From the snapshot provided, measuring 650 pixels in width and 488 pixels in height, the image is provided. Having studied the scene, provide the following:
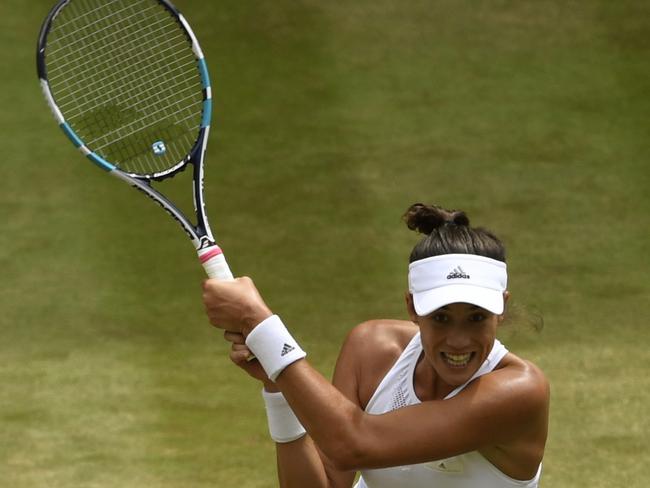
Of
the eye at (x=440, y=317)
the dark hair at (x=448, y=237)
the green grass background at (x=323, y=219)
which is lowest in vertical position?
the green grass background at (x=323, y=219)

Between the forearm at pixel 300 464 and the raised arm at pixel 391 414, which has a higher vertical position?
the raised arm at pixel 391 414

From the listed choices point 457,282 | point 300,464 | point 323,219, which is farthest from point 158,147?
point 323,219

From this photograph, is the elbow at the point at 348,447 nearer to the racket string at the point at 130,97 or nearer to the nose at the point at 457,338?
the nose at the point at 457,338

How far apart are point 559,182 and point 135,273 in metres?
2.81

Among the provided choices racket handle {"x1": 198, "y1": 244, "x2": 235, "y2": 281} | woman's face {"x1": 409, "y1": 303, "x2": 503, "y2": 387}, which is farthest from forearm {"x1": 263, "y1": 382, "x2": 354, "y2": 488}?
woman's face {"x1": 409, "y1": 303, "x2": 503, "y2": 387}

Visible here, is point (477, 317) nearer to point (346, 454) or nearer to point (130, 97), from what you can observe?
point (346, 454)

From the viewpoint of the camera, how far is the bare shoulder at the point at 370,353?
A: 4480 millimetres

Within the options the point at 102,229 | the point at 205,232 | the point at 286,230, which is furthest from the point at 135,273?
the point at 205,232

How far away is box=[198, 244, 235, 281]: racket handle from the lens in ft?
14.0

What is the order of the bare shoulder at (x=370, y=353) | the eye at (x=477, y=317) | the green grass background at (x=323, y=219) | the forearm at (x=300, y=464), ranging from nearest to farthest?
the eye at (x=477, y=317) < the forearm at (x=300, y=464) < the bare shoulder at (x=370, y=353) < the green grass background at (x=323, y=219)

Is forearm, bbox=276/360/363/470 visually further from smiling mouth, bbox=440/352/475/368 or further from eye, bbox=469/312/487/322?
eye, bbox=469/312/487/322

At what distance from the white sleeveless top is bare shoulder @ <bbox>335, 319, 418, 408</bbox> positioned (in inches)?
2.0

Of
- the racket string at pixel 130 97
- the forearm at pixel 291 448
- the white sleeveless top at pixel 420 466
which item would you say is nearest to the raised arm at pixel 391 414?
the white sleeveless top at pixel 420 466

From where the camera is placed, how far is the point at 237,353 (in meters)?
4.10
